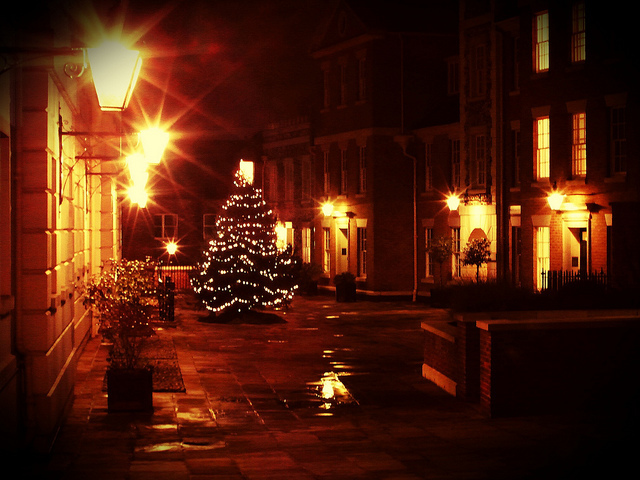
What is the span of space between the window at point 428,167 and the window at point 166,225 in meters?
23.8

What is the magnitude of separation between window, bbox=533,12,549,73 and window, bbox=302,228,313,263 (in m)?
17.8

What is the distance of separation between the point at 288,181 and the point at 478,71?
52.8 ft

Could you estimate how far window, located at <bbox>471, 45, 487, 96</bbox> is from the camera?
32.0 metres

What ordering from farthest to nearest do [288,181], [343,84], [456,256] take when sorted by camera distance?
[288,181] < [343,84] < [456,256]

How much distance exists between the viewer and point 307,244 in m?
44.2

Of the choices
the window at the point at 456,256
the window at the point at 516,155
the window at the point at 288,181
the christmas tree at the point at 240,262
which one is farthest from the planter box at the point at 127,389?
the window at the point at 288,181

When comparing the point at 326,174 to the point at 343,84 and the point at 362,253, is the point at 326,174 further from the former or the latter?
the point at 362,253

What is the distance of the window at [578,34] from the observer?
26219 mm

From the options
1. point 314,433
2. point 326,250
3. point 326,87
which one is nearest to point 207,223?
point 326,250

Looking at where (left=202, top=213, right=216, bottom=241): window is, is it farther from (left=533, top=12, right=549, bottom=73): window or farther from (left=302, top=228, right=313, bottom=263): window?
(left=533, top=12, right=549, bottom=73): window

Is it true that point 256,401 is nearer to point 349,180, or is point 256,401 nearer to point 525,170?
point 525,170

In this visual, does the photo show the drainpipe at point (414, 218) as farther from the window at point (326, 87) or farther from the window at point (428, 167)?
the window at point (326, 87)

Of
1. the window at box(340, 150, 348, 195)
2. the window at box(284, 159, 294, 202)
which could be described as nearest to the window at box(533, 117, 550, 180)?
the window at box(340, 150, 348, 195)

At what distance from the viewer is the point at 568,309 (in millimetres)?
13625
